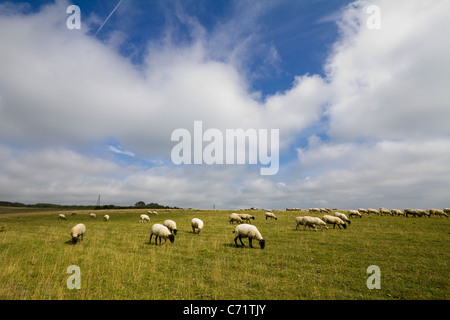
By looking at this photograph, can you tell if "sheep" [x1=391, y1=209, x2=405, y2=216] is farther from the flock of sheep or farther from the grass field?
the grass field

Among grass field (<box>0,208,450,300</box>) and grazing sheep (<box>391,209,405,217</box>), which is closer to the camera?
grass field (<box>0,208,450,300</box>)

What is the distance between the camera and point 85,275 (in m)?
10.4

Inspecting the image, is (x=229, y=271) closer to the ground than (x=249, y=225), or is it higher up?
closer to the ground

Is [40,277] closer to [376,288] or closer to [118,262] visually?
[118,262]

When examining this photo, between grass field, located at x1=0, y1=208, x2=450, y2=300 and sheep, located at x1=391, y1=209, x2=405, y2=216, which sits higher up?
sheep, located at x1=391, y1=209, x2=405, y2=216

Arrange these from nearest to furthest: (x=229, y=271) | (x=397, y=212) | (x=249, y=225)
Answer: (x=229, y=271) → (x=249, y=225) → (x=397, y=212)

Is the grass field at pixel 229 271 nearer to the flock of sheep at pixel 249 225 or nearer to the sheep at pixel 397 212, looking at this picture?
the flock of sheep at pixel 249 225

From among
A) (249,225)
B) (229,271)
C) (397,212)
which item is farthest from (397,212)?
(229,271)

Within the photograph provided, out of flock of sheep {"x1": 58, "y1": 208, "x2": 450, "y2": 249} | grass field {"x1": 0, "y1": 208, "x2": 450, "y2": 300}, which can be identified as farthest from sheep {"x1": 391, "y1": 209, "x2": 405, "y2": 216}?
grass field {"x1": 0, "y1": 208, "x2": 450, "y2": 300}

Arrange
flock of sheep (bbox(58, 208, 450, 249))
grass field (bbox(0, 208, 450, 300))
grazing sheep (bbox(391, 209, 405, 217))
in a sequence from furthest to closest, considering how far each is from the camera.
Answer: grazing sheep (bbox(391, 209, 405, 217)) < flock of sheep (bbox(58, 208, 450, 249)) < grass field (bbox(0, 208, 450, 300))

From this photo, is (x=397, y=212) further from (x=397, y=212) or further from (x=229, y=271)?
(x=229, y=271)

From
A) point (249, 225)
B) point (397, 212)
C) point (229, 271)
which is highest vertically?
point (249, 225)

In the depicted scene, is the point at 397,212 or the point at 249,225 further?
the point at 397,212

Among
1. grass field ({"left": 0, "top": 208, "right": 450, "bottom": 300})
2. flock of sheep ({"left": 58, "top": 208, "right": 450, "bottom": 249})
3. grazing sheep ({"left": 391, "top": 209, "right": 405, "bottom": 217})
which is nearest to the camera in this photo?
grass field ({"left": 0, "top": 208, "right": 450, "bottom": 300})
